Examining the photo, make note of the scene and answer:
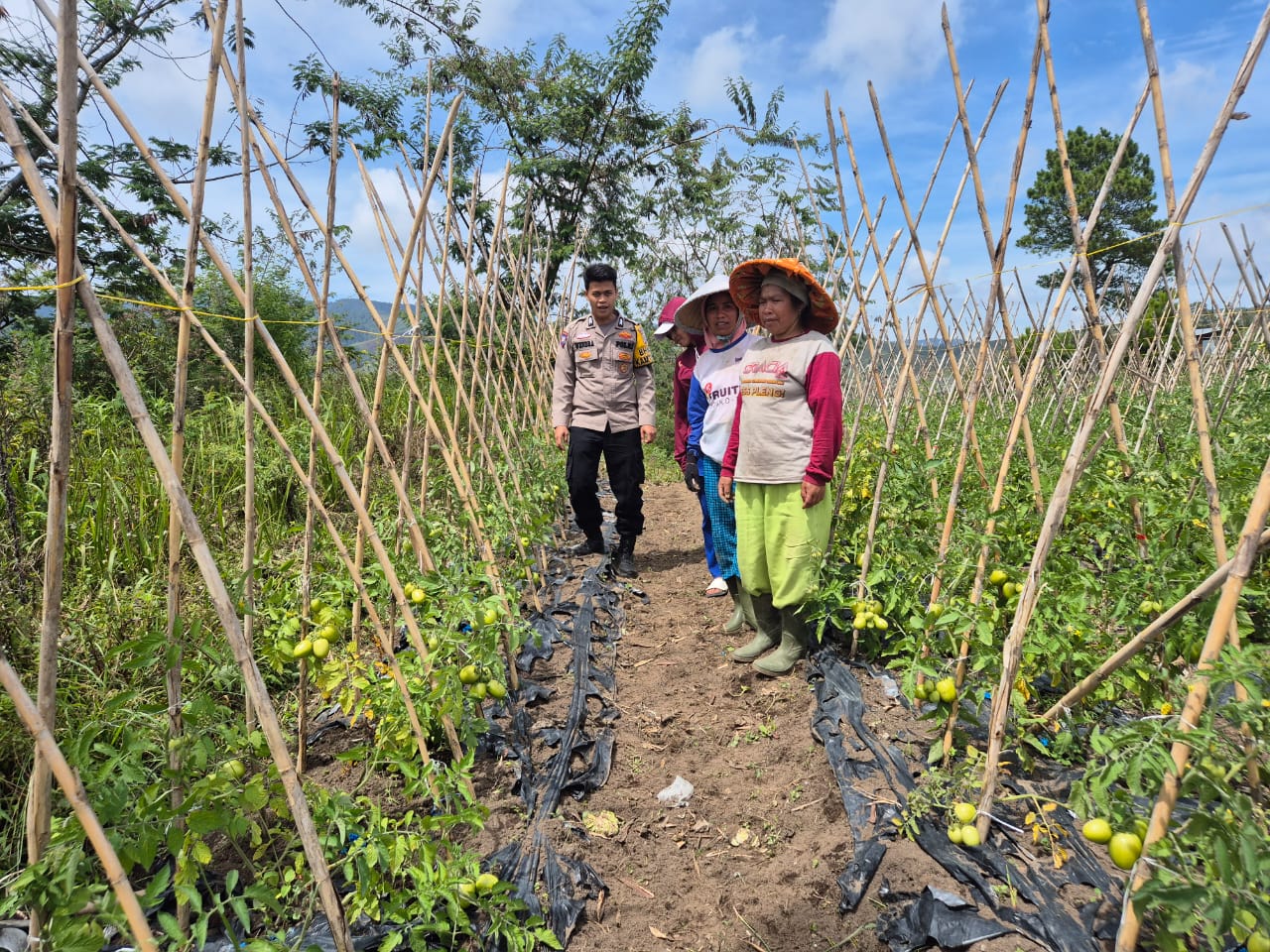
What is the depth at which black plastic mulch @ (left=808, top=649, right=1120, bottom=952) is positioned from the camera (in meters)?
1.43

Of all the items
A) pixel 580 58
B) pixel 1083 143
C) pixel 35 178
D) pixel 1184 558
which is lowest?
pixel 1184 558

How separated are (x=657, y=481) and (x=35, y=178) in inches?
266

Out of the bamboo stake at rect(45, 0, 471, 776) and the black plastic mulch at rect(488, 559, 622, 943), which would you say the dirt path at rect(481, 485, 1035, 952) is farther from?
the bamboo stake at rect(45, 0, 471, 776)

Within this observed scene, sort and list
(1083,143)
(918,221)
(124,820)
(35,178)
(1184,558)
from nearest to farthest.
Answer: (35,178)
(124,820)
(1184,558)
(918,221)
(1083,143)

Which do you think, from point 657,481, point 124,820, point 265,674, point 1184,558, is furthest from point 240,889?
point 657,481

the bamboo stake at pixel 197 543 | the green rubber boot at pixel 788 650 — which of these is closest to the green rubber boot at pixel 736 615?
the green rubber boot at pixel 788 650

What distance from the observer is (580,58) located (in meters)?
9.40

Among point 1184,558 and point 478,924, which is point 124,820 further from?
point 1184,558

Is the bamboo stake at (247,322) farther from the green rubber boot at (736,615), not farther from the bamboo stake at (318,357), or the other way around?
the green rubber boot at (736,615)

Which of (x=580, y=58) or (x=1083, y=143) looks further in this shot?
(x=1083, y=143)

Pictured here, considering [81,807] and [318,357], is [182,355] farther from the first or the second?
[81,807]

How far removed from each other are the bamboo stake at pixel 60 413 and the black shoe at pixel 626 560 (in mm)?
3301

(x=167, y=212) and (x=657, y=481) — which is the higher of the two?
(x=167, y=212)

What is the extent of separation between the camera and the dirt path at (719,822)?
165 centimetres
